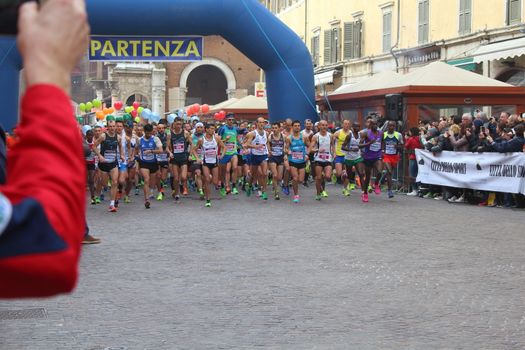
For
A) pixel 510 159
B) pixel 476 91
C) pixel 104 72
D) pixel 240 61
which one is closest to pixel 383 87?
pixel 476 91

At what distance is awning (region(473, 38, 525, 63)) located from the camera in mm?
24188

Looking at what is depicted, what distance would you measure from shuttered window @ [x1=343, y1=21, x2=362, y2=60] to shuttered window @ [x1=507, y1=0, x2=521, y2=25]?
1269 cm

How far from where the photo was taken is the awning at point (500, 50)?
79.4 ft

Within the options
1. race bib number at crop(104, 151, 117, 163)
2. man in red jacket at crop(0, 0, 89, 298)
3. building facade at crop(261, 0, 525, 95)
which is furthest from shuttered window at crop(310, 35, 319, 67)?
man in red jacket at crop(0, 0, 89, 298)

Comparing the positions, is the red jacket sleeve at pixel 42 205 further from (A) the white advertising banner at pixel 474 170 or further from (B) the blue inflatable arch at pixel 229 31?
(B) the blue inflatable arch at pixel 229 31

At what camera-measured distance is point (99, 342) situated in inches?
246

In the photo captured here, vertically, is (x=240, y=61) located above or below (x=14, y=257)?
above

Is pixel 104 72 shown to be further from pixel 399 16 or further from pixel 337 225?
pixel 337 225

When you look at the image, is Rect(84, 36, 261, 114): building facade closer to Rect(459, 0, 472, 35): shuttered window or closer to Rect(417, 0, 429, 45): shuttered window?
Rect(417, 0, 429, 45): shuttered window

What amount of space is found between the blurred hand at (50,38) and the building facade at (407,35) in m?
23.5

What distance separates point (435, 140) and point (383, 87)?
4.84m

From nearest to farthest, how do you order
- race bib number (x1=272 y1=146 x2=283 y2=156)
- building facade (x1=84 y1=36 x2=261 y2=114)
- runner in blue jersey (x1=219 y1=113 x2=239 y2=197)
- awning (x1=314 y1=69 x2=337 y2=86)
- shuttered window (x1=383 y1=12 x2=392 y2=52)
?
1. race bib number (x1=272 y1=146 x2=283 y2=156)
2. runner in blue jersey (x1=219 y1=113 x2=239 y2=197)
3. shuttered window (x1=383 y1=12 x2=392 y2=52)
4. awning (x1=314 y1=69 x2=337 y2=86)
5. building facade (x1=84 y1=36 x2=261 y2=114)

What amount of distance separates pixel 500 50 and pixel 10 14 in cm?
2484

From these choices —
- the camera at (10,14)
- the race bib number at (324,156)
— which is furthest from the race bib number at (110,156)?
the camera at (10,14)
